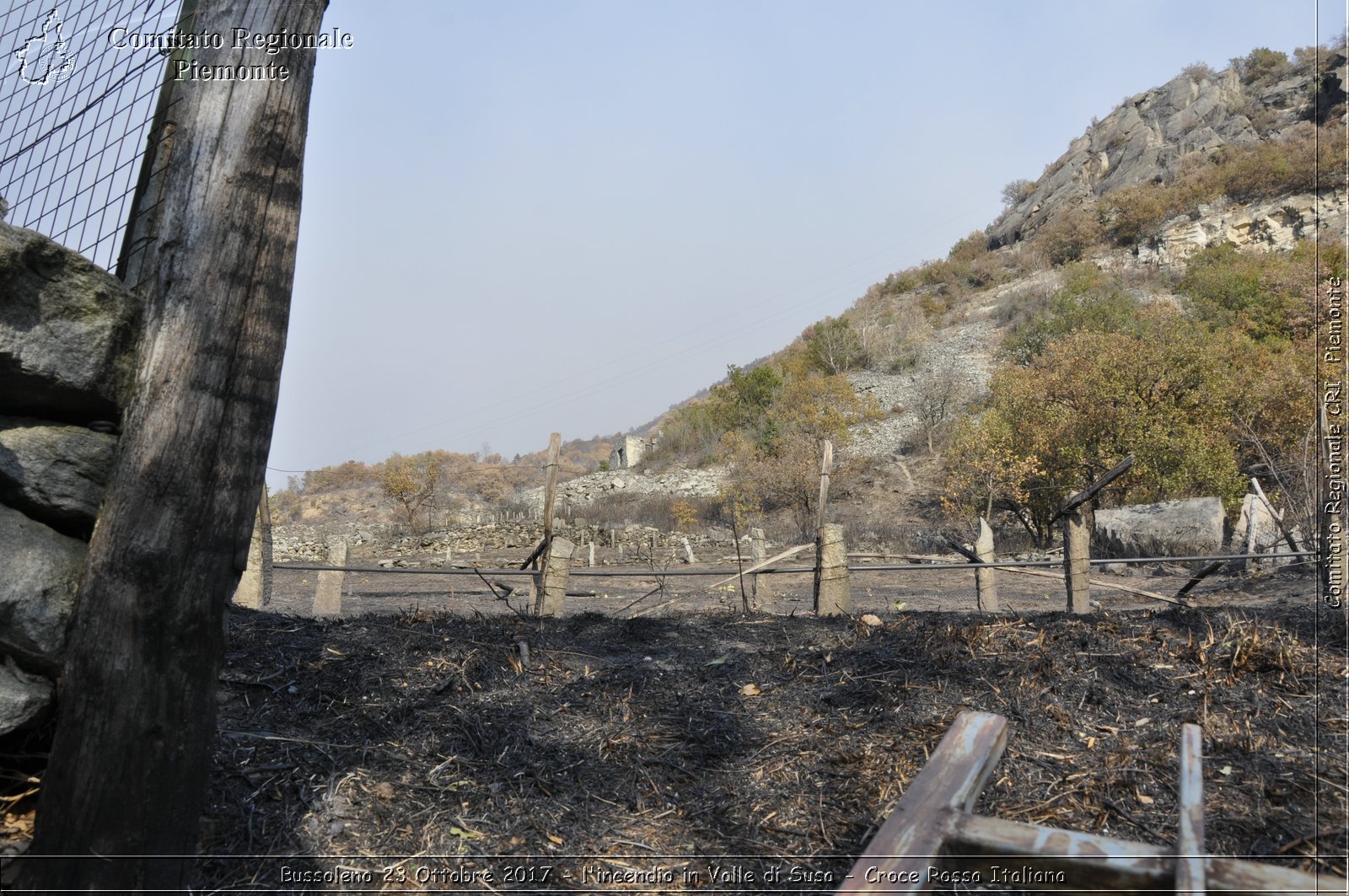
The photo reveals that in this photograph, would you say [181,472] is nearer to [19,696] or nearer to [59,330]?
[59,330]

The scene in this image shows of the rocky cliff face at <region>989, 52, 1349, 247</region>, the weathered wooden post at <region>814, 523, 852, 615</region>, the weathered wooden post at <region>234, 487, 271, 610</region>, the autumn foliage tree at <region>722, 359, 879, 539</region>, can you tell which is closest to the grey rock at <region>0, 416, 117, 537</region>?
the weathered wooden post at <region>234, 487, 271, 610</region>

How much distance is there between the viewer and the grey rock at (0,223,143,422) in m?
2.24

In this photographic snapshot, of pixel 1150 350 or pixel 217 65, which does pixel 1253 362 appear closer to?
pixel 1150 350

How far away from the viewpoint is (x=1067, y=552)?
7.68 m

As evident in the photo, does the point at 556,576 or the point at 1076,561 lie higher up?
the point at 1076,561

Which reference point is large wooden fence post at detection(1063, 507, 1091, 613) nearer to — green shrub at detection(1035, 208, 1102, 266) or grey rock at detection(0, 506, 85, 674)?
grey rock at detection(0, 506, 85, 674)

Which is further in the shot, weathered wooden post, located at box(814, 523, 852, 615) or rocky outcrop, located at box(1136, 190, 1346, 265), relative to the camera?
rocky outcrop, located at box(1136, 190, 1346, 265)

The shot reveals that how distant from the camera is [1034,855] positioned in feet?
4.96

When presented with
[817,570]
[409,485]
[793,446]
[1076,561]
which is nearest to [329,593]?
[817,570]

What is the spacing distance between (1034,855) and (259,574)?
8836 millimetres

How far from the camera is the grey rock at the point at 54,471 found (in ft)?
7.45

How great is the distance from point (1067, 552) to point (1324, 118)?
185 ft

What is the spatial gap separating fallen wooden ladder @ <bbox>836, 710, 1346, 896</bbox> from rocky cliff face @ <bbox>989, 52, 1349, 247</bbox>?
198 ft

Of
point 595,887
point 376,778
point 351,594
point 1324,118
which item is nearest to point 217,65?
point 376,778
